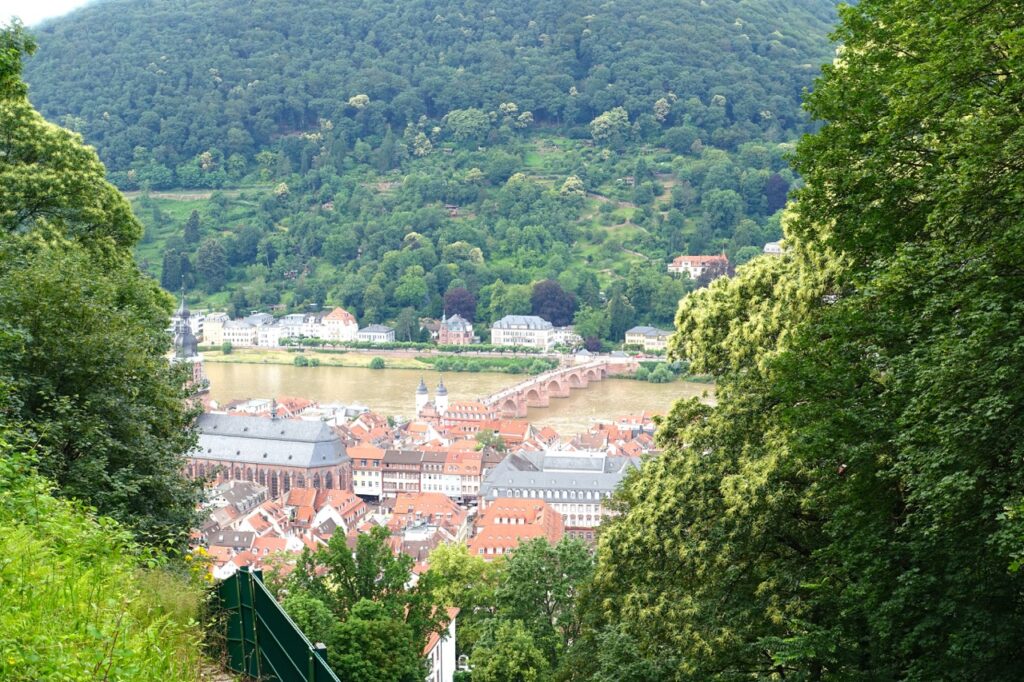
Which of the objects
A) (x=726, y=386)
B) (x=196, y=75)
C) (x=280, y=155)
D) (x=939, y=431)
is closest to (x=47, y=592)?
(x=939, y=431)

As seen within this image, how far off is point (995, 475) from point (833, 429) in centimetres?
110

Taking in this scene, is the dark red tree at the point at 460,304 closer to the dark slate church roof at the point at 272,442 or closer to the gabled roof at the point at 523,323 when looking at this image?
the gabled roof at the point at 523,323

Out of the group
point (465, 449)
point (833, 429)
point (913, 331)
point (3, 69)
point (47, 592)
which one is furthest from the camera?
point (465, 449)

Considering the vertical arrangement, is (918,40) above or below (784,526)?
above

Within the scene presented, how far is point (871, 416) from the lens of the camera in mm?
5336

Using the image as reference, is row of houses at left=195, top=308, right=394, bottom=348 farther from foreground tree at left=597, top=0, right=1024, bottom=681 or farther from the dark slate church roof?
foreground tree at left=597, top=0, right=1024, bottom=681

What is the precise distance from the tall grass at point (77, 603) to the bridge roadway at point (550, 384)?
4534cm

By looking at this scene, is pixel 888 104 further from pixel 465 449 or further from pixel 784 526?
pixel 465 449

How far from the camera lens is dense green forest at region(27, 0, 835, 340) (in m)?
81.7

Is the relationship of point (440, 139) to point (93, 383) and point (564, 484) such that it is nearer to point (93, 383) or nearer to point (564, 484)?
point (564, 484)

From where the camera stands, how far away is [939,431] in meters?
4.54

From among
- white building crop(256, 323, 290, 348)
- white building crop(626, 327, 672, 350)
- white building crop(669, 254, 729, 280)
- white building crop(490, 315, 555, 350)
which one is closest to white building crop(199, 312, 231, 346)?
white building crop(256, 323, 290, 348)

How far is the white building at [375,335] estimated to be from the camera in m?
71.4

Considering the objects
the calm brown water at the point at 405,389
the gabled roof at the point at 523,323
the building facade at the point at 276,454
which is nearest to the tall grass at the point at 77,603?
the building facade at the point at 276,454
